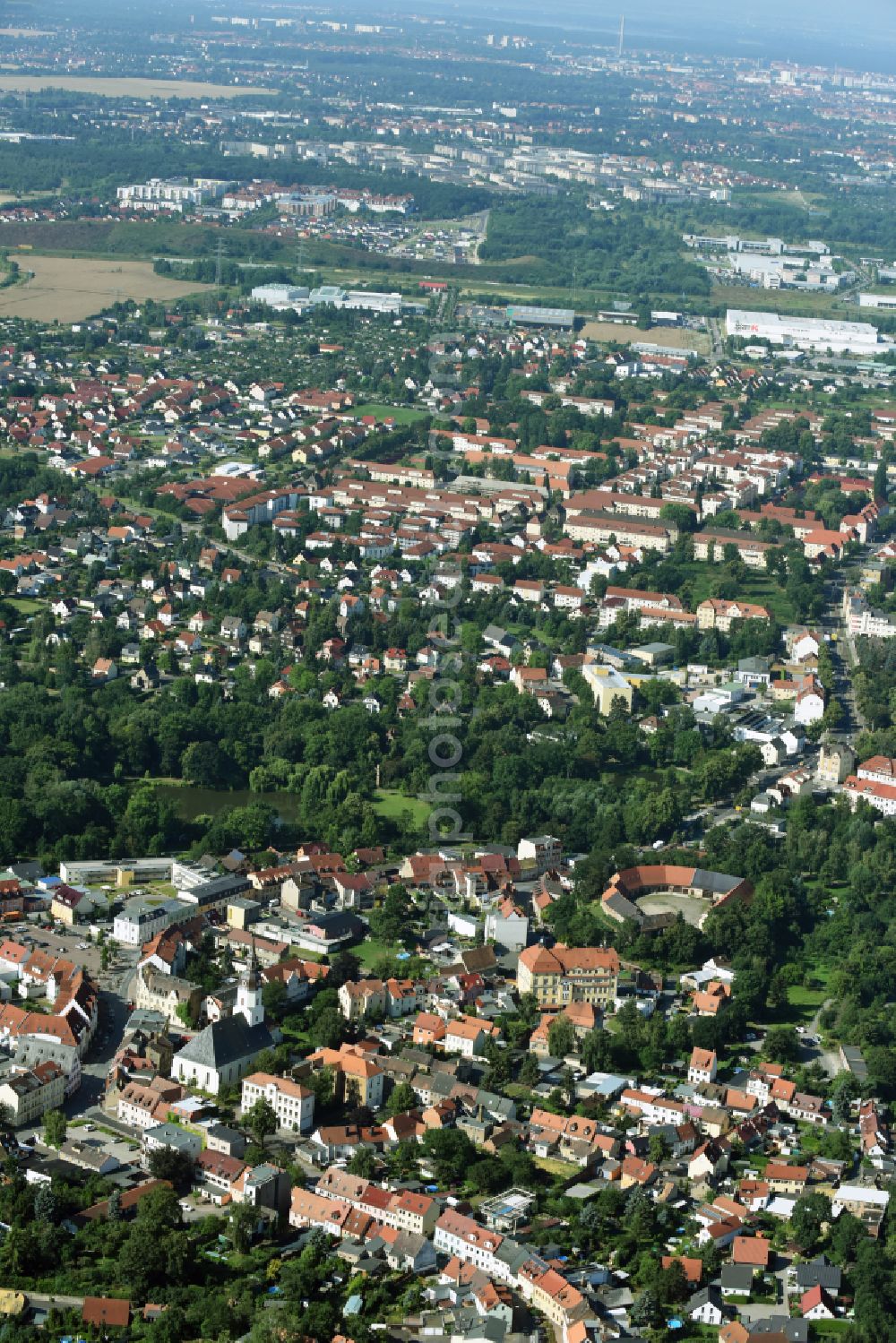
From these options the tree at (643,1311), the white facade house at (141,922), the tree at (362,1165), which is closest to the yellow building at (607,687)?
the white facade house at (141,922)

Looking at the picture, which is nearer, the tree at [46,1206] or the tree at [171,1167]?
the tree at [46,1206]

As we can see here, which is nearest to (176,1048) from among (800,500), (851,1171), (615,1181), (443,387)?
(615,1181)

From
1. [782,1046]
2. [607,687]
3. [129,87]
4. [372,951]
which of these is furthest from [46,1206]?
[129,87]

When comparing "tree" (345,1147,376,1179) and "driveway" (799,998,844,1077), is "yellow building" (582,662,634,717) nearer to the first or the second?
"driveway" (799,998,844,1077)

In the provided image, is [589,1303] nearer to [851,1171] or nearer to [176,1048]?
[851,1171]

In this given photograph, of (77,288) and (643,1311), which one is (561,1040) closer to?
(643,1311)

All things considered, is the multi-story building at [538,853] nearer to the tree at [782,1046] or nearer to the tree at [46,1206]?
the tree at [782,1046]
